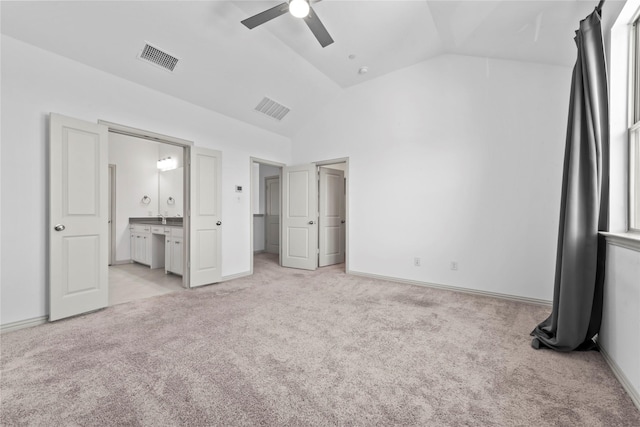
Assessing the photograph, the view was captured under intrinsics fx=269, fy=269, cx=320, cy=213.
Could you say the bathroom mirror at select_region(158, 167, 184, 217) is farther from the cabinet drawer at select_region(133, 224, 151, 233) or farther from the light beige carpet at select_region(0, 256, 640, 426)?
the light beige carpet at select_region(0, 256, 640, 426)

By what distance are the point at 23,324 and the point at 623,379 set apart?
4.78m

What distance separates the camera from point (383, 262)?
14.5 feet

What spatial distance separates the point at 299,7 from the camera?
2.34m

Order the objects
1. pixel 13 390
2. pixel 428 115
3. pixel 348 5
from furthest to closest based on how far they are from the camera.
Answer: pixel 428 115 < pixel 348 5 < pixel 13 390

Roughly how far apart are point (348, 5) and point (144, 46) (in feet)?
7.44

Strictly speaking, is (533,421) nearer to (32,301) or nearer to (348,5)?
(348,5)

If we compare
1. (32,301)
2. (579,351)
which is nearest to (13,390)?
(32,301)

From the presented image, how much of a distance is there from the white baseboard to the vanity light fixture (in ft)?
13.0

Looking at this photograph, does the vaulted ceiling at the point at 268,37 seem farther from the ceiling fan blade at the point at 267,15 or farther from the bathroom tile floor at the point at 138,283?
the bathroom tile floor at the point at 138,283

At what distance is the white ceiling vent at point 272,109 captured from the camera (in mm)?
4426

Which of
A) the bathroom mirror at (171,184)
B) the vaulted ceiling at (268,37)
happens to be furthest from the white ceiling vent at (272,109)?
the bathroom mirror at (171,184)

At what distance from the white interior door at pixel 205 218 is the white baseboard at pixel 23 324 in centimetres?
151

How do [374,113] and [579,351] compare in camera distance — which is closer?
[579,351]

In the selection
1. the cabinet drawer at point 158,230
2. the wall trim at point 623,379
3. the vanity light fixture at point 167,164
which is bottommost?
the wall trim at point 623,379
